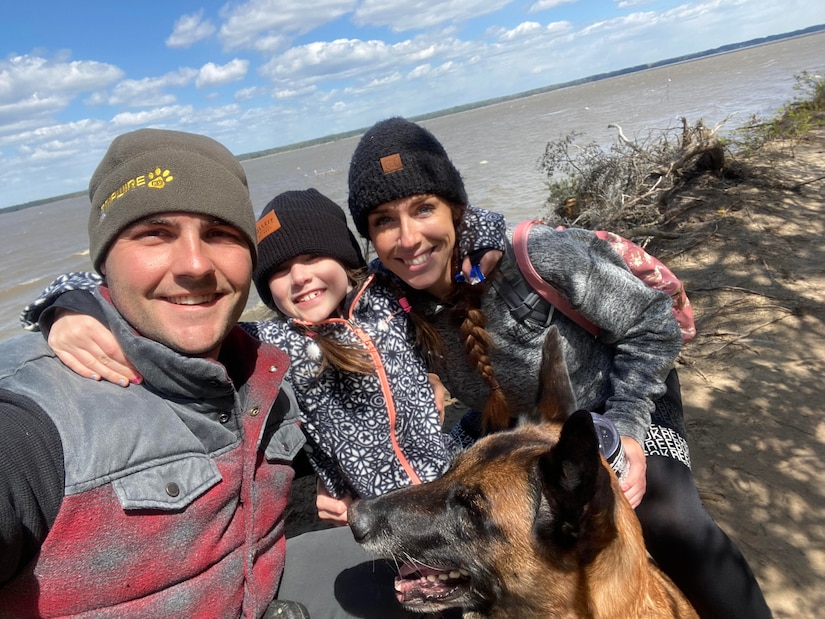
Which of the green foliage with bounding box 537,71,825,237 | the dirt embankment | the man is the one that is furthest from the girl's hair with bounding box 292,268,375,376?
the green foliage with bounding box 537,71,825,237

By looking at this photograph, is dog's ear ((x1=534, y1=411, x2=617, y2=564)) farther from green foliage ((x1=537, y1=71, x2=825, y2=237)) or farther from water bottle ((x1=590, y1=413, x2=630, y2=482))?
green foliage ((x1=537, y1=71, x2=825, y2=237))

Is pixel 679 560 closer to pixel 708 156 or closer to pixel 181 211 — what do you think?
pixel 181 211

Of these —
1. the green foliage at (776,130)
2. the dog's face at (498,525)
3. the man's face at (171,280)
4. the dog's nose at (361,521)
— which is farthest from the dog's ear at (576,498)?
the green foliage at (776,130)

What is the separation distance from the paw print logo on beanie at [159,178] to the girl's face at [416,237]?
49.8 inches

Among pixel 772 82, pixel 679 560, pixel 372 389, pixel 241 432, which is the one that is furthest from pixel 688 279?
pixel 772 82

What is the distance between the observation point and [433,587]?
8.11 ft

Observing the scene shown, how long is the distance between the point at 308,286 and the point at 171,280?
993 millimetres

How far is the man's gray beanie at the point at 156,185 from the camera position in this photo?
197 cm

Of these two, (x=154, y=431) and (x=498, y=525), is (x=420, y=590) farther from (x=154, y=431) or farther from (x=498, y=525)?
(x=154, y=431)

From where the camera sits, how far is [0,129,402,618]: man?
5.41ft

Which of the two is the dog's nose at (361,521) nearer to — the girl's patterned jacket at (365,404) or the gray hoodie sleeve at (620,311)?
the girl's patterned jacket at (365,404)

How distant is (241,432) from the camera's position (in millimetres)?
2242

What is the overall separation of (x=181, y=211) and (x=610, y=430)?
2241mm

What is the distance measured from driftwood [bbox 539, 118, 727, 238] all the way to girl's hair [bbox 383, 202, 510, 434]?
19.2 feet
